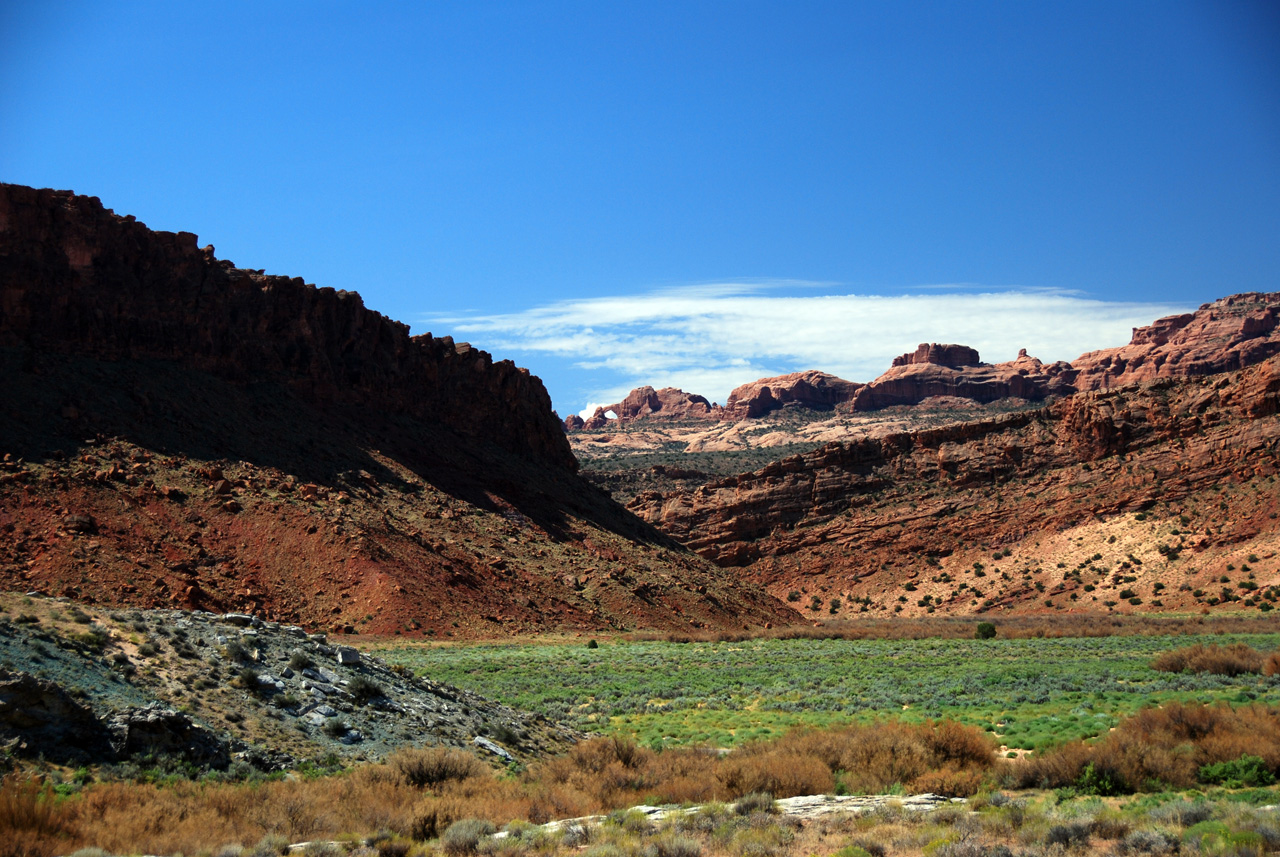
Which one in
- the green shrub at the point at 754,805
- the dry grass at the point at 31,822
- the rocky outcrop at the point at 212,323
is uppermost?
the rocky outcrop at the point at 212,323

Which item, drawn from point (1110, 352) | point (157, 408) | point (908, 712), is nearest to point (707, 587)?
point (157, 408)

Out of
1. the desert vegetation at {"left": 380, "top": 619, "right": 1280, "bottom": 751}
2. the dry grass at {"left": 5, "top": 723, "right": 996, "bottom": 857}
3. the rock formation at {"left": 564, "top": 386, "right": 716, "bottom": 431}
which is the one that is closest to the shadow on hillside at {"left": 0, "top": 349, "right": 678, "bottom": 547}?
the desert vegetation at {"left": 380, "top": 619, "right": 1280, "bottom": 751}

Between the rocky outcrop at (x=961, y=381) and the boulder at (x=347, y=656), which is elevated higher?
the rocky outcrop at (x=961, y=381)

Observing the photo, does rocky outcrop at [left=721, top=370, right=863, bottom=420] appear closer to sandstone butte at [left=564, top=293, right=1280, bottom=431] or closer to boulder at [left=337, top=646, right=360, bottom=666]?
sandstone butte at [left=564, top=293, right=1280, bottom=431]

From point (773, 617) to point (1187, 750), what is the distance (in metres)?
47.9

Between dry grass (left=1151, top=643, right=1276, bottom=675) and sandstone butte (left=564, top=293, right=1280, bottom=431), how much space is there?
380 ft

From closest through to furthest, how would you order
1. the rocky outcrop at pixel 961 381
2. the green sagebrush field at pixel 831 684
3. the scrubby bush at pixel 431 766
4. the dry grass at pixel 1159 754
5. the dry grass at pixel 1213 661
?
the dry grass at pixel 1159 754 < the scrubby bush at pixel 431 766 < the green sagebrush field at pixel 831 684 < the dry grass at pixel 1213 661 < the rocky outcrop at pixel 961 381

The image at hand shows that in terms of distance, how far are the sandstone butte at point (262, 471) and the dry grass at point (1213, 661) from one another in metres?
28.3

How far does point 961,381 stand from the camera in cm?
15888

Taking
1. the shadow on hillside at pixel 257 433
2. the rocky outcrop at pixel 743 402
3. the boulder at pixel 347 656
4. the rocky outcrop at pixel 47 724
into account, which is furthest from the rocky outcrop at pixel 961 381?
the rocky outcrop at pixel 47 724

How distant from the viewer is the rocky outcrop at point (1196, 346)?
437 feet

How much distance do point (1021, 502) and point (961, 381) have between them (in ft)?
295

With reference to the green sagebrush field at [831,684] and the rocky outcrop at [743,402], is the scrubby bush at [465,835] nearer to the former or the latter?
the green sagebrush field at [831,684]

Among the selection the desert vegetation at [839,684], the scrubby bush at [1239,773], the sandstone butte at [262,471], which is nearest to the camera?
the scrubby bush at [1239,773]
